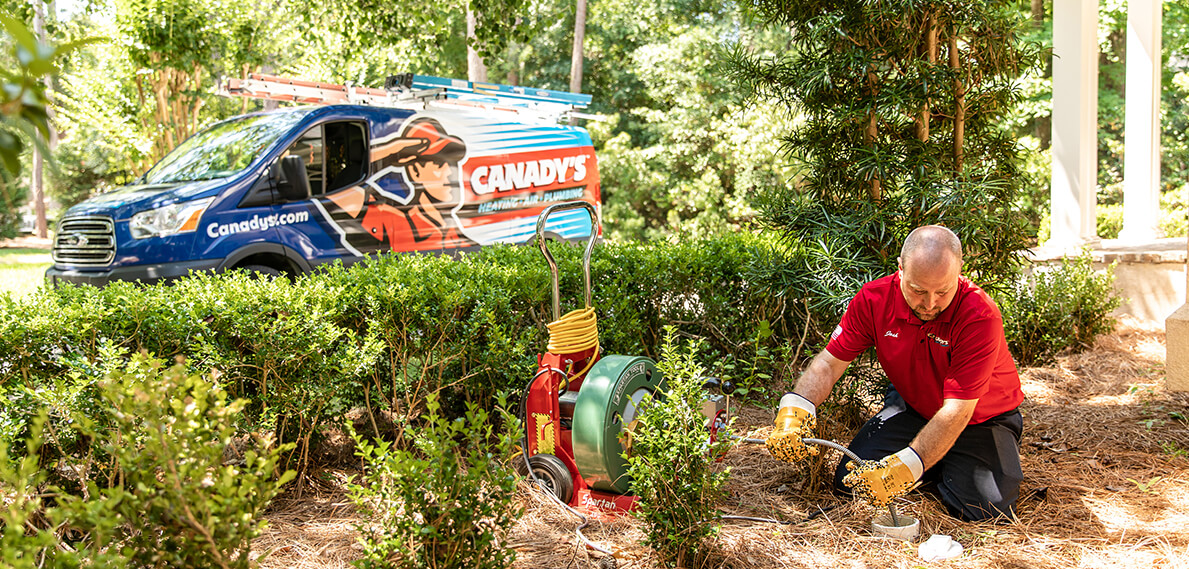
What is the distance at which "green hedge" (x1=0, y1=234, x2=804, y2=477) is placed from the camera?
10.4ft

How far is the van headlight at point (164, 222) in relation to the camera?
21.0ft

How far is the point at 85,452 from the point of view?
323 cm

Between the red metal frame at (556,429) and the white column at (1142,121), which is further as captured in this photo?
the white column at (1142,121)

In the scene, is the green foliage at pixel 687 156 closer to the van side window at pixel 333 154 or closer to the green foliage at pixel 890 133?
the van side window at pixel 333 154

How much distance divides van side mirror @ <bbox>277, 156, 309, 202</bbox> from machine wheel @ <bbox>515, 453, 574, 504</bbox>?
4334mm

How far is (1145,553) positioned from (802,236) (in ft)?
7.30

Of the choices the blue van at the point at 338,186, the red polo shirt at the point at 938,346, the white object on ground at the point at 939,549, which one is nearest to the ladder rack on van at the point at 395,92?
the blue van at the point at 338,186

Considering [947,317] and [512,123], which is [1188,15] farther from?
[947,317]

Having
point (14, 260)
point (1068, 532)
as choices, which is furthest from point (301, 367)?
point (14, 260)

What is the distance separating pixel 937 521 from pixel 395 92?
719 centimetres

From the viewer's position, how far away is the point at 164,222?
21.0 ft

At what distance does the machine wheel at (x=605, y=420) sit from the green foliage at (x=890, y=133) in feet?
4.62

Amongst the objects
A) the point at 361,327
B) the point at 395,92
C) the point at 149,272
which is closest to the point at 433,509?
the point at 361,327

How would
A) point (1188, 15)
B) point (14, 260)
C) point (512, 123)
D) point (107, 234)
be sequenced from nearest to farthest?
1. point (107, 234)
2. point (512, 123)
3. point (1188, 15)
4. point (14, 260)
